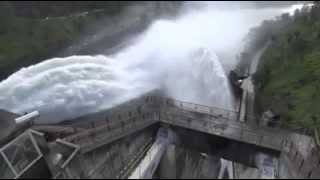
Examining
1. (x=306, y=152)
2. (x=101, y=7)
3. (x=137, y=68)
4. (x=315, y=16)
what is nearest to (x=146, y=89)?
(x=137, y=68)

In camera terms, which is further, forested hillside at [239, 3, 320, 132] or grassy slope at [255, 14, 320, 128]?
forested hillside at [239, 3, 320, 132]

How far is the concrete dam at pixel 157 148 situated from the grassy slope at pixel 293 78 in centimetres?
455

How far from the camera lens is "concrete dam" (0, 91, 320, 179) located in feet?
74.5

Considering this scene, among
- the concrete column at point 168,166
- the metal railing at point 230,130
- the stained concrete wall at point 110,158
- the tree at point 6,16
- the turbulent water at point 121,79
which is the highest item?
the tree at point 6,16

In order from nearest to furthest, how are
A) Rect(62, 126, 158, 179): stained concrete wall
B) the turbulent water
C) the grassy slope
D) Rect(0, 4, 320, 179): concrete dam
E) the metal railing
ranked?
Rect(62, 126, 158, 179): stained concrete wall → Rect(0, 4, 320, 179): concrete dam → the metal railing → the grassy slope → the turbulent water

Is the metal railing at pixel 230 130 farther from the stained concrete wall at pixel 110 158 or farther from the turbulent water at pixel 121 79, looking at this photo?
the turbulent water at pixel 121 79

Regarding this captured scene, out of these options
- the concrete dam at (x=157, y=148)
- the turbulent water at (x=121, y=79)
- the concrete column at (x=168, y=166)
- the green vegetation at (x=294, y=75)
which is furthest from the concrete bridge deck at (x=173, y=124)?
the turbulent water at (x=121, y=79)

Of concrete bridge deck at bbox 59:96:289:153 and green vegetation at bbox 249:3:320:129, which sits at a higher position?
green vegetation at bbox 249:3:320:129

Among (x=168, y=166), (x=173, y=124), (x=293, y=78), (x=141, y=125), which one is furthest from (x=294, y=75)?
(x=168, y=166)

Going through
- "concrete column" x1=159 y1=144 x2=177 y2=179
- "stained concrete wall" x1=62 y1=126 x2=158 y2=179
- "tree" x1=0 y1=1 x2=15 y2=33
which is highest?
"tree" x1=0 y1=1 x2=15 y2=33

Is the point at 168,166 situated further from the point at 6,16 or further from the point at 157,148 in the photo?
the point at 6,16

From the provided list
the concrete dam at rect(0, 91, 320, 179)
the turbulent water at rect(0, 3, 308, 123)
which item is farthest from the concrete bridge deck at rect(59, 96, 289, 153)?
the turbulent water at rect(0, 3, 308, 123)

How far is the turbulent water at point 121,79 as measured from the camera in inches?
1287

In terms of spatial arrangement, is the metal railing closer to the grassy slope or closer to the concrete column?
the concrete column
